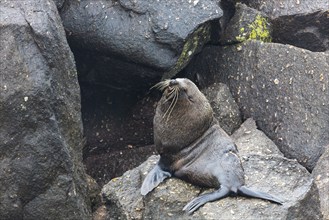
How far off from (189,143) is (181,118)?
25 cm

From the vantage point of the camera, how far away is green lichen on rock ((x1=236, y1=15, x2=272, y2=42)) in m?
9.91

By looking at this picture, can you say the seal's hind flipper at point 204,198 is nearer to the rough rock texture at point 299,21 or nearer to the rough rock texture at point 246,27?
the rough rock texture at point 246,27

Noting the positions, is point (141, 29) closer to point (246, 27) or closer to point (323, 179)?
point (246, 27)

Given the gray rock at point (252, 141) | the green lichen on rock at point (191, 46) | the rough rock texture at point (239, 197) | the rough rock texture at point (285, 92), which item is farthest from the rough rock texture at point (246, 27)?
the rough rock texture at point (239, 197)

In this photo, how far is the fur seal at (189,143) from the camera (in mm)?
7270

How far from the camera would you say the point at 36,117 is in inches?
301

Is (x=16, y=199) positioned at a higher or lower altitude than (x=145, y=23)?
lower

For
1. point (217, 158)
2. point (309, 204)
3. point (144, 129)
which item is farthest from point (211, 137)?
point (144, 129)

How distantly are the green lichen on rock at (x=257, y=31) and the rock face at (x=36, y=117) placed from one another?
2.62 meters

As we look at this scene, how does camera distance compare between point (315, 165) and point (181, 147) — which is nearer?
point (181, 147)

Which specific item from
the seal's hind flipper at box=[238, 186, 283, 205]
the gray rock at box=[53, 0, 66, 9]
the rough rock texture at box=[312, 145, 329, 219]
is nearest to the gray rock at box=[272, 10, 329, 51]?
the rough rock texture at box=[312, 145, 329, 219]

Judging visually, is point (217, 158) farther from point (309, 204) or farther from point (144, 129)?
point (144, 129)

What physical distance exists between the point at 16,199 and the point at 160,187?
1487mm

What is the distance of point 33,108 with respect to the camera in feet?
25.0
